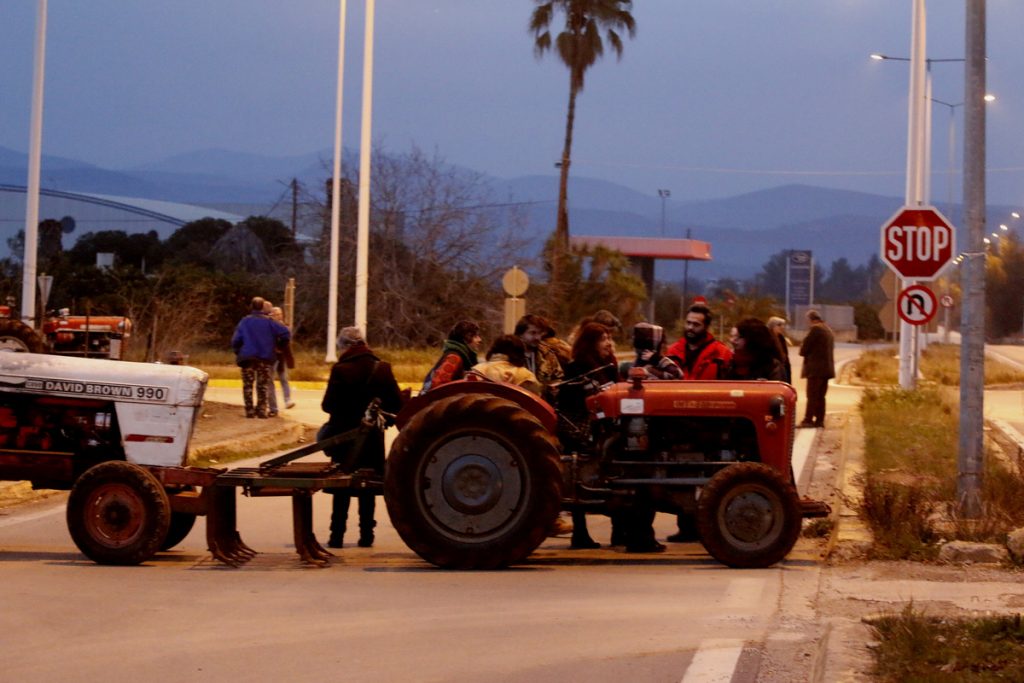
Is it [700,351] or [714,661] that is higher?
[700,351]

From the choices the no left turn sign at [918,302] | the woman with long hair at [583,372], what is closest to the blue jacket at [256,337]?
the no left turn sign at [918,302]

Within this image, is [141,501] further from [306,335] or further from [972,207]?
[306,335]

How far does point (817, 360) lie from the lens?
70.2ft

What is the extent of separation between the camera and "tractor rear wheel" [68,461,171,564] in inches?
397

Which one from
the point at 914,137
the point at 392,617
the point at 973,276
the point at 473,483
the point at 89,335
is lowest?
the point at 392,617

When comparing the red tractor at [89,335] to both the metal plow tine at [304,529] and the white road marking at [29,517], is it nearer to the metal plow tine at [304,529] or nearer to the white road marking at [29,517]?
the white road marking at [29,517]

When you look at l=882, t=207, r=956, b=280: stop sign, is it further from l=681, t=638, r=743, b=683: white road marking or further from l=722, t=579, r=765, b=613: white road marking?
l=681, t=638, r=743, b=683: white road marking

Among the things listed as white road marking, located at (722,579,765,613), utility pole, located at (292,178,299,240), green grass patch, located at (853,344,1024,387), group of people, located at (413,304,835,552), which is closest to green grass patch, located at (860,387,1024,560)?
white road marking, located at (722,579,765,613)

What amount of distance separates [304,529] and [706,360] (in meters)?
4.00

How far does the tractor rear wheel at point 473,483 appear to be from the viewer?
10.0 m

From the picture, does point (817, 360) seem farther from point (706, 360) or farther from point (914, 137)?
point (914, 137)

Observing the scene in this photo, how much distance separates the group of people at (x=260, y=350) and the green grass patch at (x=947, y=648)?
14258 millimetres

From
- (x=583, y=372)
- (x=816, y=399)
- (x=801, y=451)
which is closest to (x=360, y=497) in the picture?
(x=583, y=372)

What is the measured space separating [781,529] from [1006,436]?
1343 centimetres
